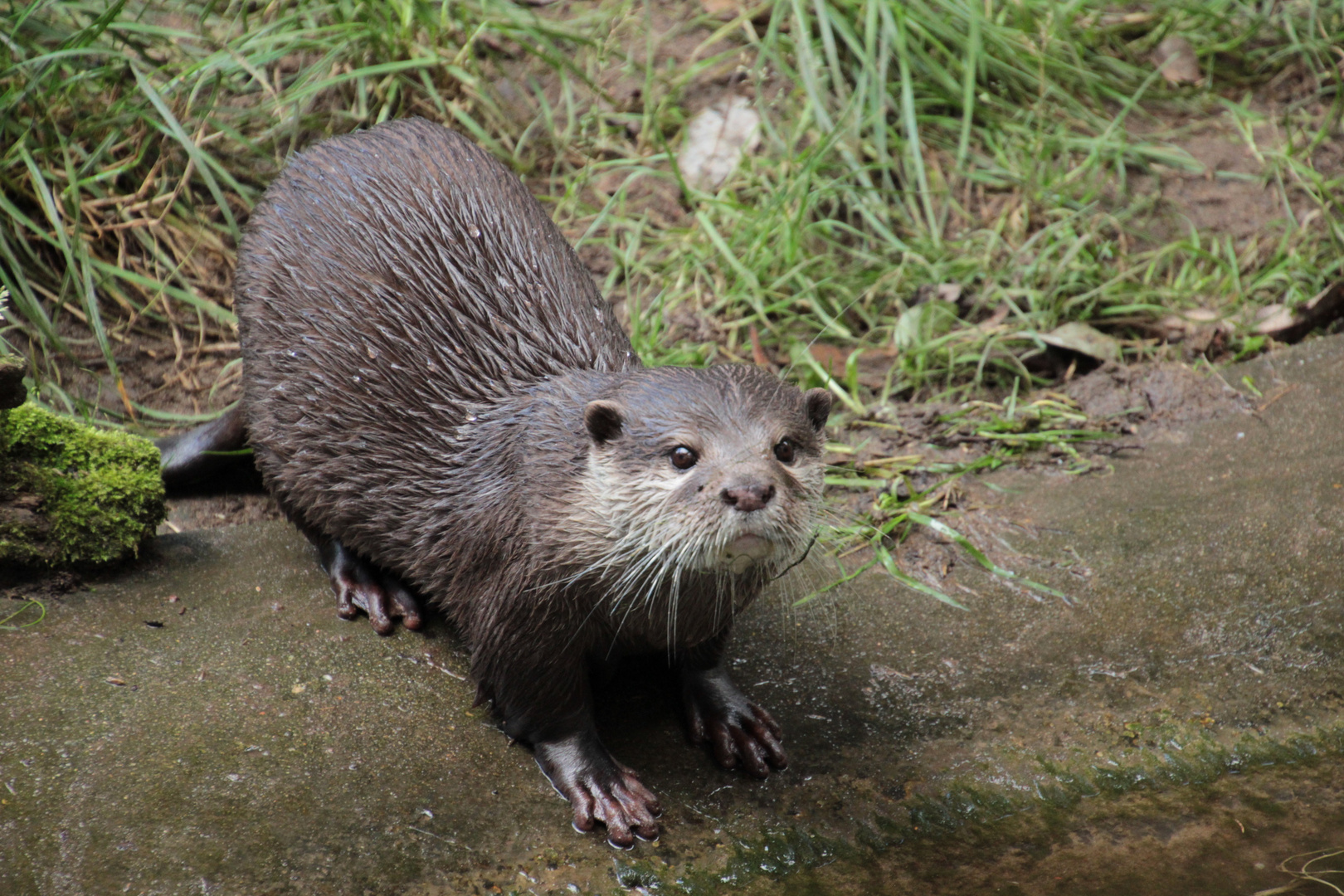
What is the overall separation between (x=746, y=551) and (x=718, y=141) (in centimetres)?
258

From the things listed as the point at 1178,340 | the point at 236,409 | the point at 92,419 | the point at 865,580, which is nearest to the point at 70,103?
the point at 92,419

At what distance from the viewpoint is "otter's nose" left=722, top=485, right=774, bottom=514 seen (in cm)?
176

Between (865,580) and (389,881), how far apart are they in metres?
1.27

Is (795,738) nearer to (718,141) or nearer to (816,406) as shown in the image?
(816,406)

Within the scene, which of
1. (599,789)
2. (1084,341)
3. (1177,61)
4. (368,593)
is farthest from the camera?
(1177,61)

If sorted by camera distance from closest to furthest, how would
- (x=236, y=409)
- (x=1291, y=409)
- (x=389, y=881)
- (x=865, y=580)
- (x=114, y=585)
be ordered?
(x=389, y=881) < (x=114, y=585) < (x=865, y=580) < (x=236, y=409) < (x=1291, y=409)

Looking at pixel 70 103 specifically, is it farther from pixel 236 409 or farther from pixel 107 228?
pixel 236 409

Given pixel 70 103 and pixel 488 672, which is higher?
pixel 70 103

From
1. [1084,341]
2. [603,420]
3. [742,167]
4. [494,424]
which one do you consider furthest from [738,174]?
[603,420]

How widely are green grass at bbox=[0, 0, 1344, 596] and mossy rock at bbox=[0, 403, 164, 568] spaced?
79cm

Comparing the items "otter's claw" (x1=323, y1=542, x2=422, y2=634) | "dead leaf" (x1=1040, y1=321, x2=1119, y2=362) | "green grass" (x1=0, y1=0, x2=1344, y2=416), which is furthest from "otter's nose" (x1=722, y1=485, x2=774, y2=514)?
"dead leaf" (x1=1040, y1=321, x2=1119, y2=362)

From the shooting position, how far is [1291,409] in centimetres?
306

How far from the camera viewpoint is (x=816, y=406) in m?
2.05

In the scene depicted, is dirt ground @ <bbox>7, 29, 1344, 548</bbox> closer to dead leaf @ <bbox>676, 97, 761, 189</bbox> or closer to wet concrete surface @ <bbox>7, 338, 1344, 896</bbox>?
dead leaf @ <bbox>676, 97, 761, 189</bbox>
